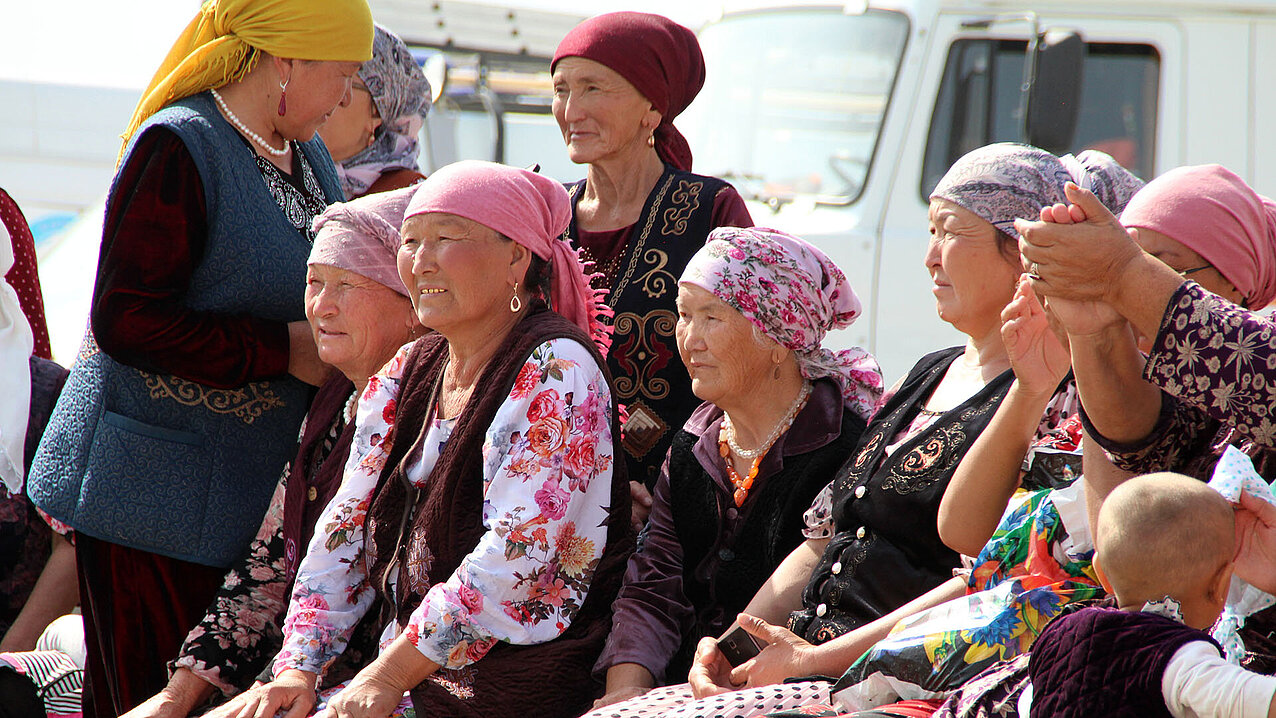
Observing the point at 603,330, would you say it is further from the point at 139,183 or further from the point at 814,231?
the point at 814,231

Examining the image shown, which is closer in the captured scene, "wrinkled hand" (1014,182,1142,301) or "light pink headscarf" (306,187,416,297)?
"wrinkled hand" (1014,182,1142,301)

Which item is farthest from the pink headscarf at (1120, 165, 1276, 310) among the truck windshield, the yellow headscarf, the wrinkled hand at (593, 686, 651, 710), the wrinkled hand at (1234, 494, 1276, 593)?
the truck windshield

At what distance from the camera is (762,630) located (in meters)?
2.78

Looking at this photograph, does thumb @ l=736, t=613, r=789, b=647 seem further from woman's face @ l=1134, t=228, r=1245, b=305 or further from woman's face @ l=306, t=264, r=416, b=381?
woman's face @ l=306, t=264, r=416, b=381

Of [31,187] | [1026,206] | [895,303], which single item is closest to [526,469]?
[1026,206]

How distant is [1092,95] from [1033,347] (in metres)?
4.06

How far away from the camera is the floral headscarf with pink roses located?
318cm

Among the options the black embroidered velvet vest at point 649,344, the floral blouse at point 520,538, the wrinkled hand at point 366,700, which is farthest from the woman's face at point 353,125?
the wrinkled hand at point 366,700

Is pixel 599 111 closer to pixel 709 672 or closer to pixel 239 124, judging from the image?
pixel 239 124

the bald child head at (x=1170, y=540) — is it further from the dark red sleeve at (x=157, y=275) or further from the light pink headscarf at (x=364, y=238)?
the dark red sleeve at (x=157, y=275)

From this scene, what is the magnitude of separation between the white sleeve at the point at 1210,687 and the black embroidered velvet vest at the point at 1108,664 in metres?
0.02

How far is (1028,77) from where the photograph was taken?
5.86 m

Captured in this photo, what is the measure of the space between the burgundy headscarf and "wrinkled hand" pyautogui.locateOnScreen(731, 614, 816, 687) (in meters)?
1.72

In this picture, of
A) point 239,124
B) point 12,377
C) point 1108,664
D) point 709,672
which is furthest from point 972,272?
point 12,377
